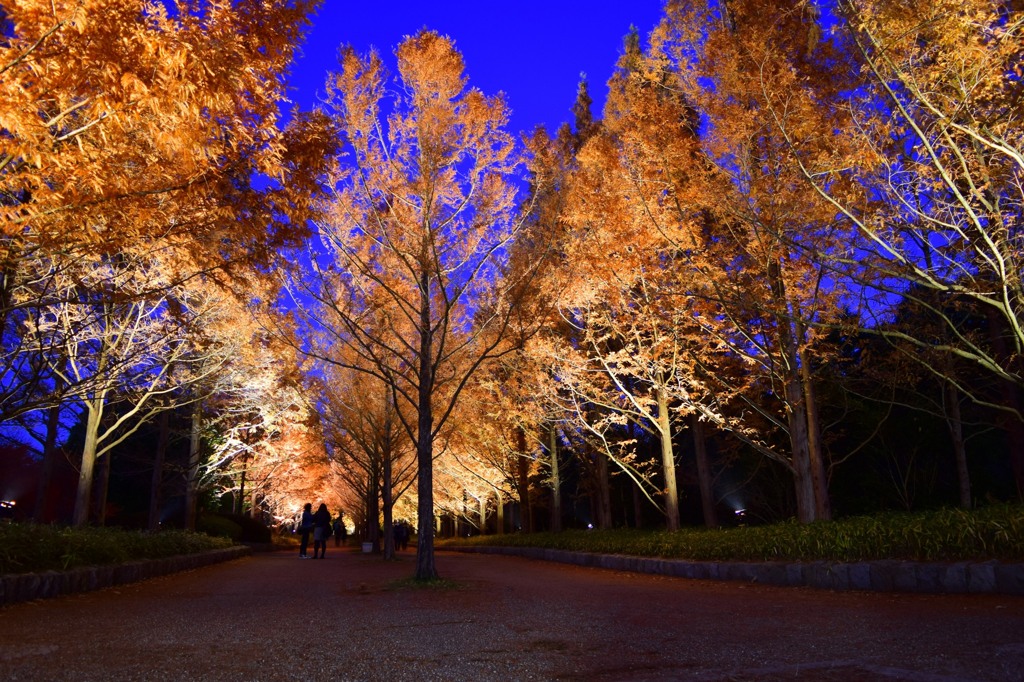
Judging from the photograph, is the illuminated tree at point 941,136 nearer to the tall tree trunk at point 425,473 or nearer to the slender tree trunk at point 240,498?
the tall tree trunk at point 425,473

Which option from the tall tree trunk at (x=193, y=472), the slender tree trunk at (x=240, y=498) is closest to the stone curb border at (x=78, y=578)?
the tall tree trunk at (x=193, y=472)

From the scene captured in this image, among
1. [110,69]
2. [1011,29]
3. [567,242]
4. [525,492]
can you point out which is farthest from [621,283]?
[525,492]

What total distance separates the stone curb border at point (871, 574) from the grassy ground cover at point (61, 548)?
8.30 metres

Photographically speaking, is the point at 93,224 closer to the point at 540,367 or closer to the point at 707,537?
the point at 707,537

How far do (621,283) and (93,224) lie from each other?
28.4ft

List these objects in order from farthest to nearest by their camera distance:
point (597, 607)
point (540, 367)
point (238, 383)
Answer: point (238, 383), point (540, 367), point (597, 607)

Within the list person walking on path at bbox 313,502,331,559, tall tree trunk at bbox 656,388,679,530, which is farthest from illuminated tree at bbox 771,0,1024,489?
person walking on path at bbox 313,502,331,559

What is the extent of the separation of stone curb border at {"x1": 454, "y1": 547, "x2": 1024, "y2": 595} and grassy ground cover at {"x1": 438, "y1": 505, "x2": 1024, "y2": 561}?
31cm

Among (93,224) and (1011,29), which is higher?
(1011,29)

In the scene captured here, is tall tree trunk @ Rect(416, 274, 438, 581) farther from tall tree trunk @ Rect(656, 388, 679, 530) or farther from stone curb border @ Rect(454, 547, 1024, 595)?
tall tree trunk @ Rect(656, 388, 679, 530)

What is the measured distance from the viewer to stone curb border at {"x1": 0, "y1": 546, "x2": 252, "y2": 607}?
21.8 ft

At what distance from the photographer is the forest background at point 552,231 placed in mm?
6023

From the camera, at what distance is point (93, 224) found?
624 centimetres

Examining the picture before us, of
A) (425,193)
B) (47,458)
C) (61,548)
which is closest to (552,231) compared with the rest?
(425,193)
